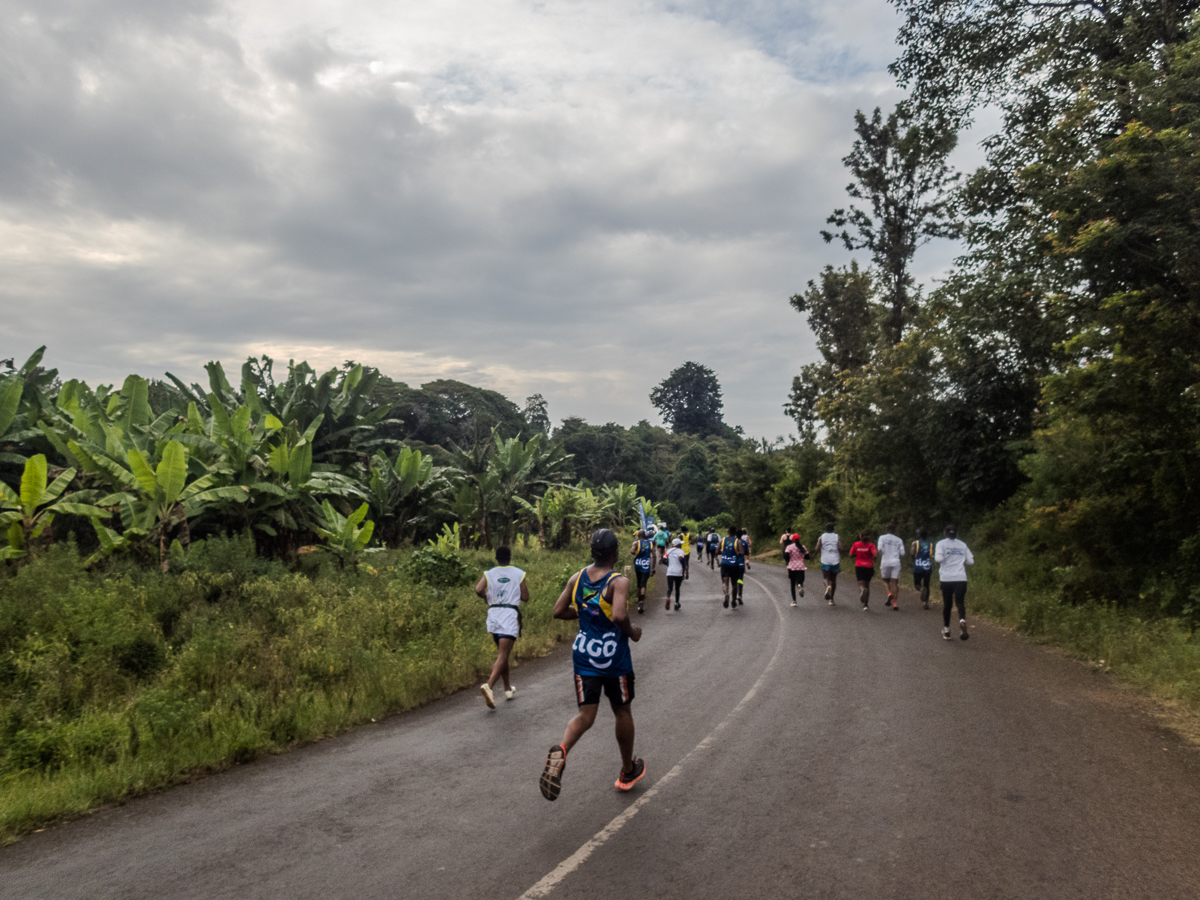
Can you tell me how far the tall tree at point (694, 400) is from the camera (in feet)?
420

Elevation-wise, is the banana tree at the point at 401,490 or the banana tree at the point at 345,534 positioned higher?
the banana tree at the point at 401,490

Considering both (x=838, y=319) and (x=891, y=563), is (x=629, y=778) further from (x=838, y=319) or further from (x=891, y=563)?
(x=838, y=319)

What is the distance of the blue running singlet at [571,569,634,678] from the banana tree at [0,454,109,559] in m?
9.64

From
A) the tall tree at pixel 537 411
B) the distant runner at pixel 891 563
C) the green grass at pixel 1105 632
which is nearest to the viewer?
the green grass at pixel 1105 632

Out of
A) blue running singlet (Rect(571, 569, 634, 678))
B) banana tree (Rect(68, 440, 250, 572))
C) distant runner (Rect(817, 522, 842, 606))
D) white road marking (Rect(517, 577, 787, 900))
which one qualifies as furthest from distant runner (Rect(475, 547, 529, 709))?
distant runner (Rect(817, 522, 842, 606))

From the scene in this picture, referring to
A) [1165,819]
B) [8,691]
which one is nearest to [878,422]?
[1165,819]

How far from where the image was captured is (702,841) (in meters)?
4.66

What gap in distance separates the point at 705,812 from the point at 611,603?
5.00ft

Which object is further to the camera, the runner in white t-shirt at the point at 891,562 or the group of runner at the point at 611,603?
the runner in white t-shirt at the point at 891,562

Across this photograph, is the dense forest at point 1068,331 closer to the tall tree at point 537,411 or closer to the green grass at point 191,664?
the green grass at point 191,664

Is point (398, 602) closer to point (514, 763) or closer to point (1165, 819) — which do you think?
point (514, 763)

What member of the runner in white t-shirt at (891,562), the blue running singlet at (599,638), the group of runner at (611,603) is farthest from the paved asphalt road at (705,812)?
the runner in white t-shirt at (891,562)

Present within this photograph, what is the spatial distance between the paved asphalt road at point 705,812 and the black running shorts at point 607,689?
67 centimetres

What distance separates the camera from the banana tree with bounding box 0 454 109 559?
11.2m
